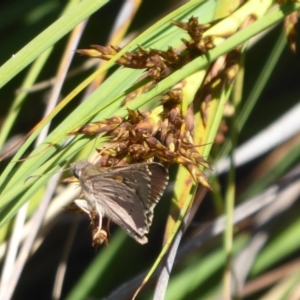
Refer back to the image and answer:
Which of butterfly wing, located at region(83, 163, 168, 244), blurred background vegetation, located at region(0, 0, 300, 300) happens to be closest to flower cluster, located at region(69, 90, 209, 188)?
butterfly wing, located at region(83, 163, 168, 244)

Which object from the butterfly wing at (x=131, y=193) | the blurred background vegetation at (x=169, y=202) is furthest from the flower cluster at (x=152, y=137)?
the blurred background vegetation at (x=169, y=202)

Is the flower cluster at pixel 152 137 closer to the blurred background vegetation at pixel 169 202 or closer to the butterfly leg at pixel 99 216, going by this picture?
the butterfly leg at pixel 99 216

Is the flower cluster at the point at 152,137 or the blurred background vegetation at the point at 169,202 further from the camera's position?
the blurred background vegetation at the point at 169,202

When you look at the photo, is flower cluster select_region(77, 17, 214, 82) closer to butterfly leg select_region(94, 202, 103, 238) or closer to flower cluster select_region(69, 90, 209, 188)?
flower cluster select_region(69, 90, 209, 188)

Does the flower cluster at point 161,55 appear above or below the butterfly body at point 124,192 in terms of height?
above

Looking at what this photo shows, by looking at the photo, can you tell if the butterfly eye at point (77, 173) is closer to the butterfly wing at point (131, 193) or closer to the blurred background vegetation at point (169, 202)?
the butterfly wing at point (131, 193)

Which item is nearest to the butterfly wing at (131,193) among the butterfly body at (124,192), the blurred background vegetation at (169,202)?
the butterfly body at (124,192)

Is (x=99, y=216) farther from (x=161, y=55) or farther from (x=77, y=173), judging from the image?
(x=161, y=55)

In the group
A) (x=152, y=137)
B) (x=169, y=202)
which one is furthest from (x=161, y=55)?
(x=169, y=202)
